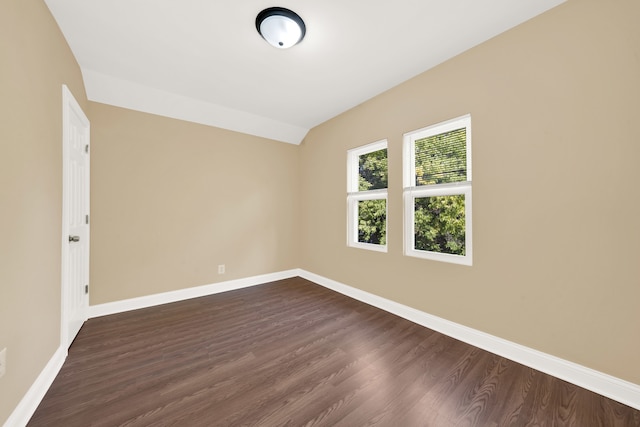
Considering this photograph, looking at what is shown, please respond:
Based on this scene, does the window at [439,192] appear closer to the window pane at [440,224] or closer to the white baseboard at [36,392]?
the window pane at [440,224]

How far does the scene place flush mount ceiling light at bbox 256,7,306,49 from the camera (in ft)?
5.79

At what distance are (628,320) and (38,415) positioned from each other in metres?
3.62

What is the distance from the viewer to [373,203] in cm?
327

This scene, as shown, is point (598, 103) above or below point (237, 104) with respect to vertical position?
below

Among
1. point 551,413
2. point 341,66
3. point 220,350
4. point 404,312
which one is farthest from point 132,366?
point 341,66

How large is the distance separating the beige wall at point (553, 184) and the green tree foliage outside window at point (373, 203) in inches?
26.4

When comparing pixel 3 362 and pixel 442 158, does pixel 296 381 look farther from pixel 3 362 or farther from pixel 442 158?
pixel 442 158

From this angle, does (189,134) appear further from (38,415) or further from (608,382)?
(608,382)

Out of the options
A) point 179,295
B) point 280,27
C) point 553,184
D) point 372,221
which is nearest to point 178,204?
point 179,295

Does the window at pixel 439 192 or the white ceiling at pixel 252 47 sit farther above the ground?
the white ceiling at pixel 252 47

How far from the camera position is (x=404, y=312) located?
2.69 metres

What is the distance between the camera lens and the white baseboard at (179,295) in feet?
8.89

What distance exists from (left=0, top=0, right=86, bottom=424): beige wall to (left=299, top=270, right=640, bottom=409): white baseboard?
298 cm

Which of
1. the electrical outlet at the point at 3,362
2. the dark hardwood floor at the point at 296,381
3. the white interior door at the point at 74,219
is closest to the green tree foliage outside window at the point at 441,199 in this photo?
→ the dark hardwood floor at the point at 296,381
